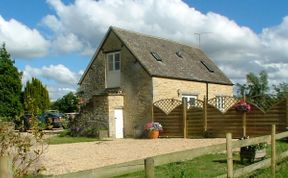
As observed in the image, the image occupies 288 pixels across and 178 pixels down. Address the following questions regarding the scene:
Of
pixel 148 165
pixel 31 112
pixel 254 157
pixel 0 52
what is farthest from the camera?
pixel 0 52

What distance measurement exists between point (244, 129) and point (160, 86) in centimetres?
639

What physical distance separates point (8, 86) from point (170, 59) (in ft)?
48.5

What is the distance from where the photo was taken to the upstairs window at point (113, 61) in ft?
94.8

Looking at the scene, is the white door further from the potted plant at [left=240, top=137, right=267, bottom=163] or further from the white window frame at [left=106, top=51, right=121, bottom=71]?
the potted plant at [left=240, top=137, right=267, bottom=163]

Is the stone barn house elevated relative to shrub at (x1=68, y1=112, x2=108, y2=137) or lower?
elevated

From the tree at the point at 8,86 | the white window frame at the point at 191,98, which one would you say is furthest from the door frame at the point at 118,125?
the tree at the point at 8,86

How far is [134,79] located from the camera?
27594 millimetres

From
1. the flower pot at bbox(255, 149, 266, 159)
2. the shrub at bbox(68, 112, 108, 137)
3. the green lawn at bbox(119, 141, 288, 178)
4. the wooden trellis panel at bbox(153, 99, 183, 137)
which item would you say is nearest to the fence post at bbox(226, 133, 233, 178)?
the green lawn at bbox(119, 141, 288, 178)

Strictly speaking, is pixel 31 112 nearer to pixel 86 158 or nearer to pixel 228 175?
pixel 228 175

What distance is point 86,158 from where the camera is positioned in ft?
51.4

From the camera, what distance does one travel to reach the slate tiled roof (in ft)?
91.0

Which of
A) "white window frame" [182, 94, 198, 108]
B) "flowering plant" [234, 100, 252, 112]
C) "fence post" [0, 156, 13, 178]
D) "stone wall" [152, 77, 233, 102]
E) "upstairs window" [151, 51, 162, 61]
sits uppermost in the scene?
"upstairs window" [151, 51, 162, 61]

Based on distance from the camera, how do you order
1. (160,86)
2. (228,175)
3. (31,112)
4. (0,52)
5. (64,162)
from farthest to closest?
(0,52)
(160,86)
(64,162)
(31,112)
(228,175)

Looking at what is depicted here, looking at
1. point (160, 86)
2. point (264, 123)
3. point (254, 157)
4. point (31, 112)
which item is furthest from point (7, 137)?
point (160, 86)
